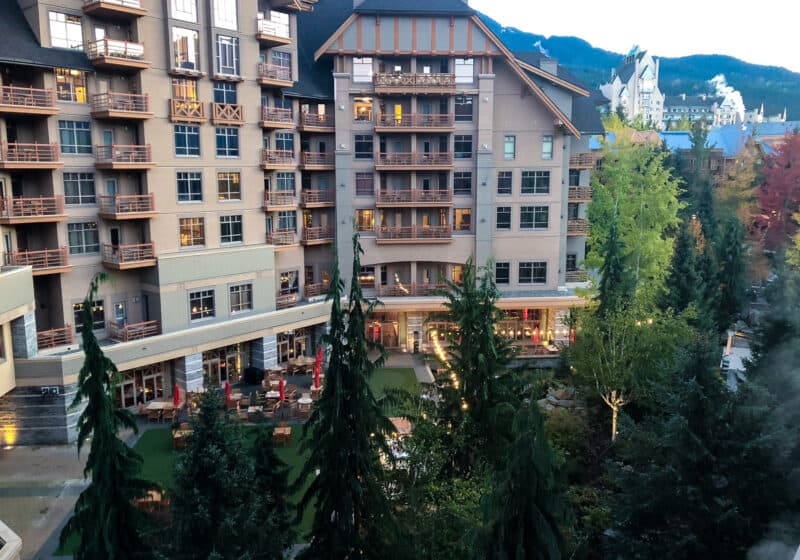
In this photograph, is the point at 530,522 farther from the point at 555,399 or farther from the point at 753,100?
the point at 753,100

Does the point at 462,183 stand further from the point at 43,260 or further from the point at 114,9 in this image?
the point at 43,260

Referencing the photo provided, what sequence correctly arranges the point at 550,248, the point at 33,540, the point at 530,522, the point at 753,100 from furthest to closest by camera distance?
the point at 753,100 < the point at 550,248 < the point at 33,540 < the point at 530,522

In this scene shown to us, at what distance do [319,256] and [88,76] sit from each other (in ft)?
56.5

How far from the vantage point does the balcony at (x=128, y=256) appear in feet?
100

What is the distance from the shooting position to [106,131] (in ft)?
101

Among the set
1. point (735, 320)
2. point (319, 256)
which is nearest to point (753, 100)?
point (735, 320)

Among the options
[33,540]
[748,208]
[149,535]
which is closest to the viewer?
[149,535]

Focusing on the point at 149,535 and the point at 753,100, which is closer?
the point at 149,535

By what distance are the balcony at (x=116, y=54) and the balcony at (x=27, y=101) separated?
8.94ft

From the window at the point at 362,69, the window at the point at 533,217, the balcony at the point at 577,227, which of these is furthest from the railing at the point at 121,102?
the balcony at the point at 577,227

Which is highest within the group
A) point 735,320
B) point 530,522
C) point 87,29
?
point 87,29

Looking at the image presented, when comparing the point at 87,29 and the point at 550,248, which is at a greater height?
the point at 87,29

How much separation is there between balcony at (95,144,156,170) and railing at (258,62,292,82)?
810 centimetres

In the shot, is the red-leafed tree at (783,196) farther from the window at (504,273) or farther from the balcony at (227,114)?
the balcony at (227,114)
